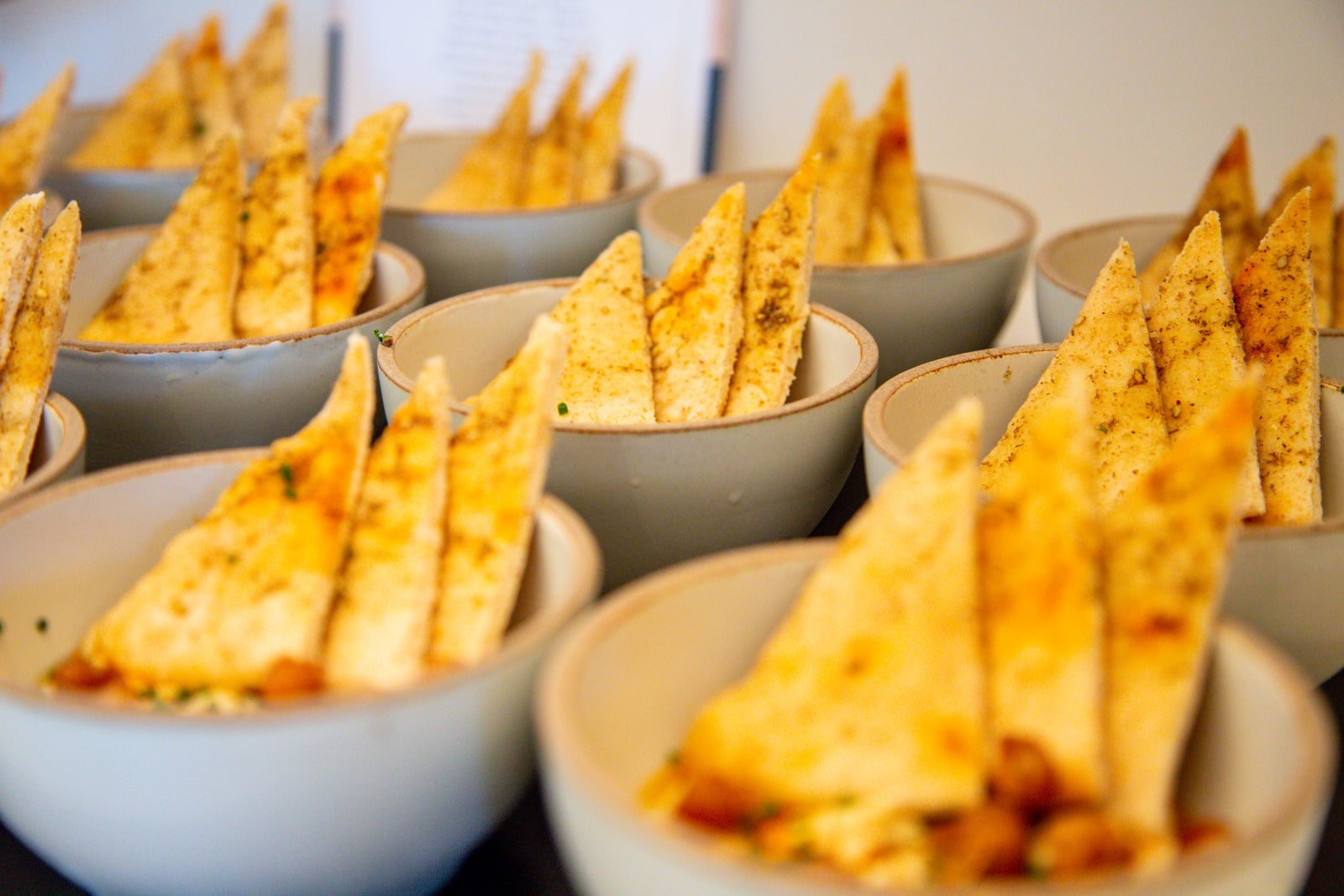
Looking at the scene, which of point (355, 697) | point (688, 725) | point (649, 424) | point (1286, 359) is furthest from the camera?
point (1286, 359)

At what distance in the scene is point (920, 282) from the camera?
1182mm

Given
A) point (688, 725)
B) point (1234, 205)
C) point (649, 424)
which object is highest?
point (1234, 205)

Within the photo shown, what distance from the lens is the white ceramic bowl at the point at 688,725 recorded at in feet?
1.61

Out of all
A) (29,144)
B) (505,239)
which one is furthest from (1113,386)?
(29,144)

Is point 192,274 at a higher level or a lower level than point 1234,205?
lower

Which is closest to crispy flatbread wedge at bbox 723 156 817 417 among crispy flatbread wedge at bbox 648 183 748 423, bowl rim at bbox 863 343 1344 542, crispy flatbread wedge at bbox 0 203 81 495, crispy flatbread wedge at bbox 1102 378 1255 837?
crispy flatbread wedge at bbox 648 183 748 423

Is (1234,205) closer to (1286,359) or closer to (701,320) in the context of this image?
(1286,359)

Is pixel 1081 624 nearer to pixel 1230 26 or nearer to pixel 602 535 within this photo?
pixel 602 535

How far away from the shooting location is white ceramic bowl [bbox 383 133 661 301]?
4.31 ft

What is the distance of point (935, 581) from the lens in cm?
63

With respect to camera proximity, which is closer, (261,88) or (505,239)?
(505,239)

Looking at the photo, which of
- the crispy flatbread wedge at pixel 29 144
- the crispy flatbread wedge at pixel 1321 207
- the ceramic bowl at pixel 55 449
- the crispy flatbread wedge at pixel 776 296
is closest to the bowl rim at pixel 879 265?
the crispy flatbread wedge at pixel 776 296

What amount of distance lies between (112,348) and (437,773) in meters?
0.55

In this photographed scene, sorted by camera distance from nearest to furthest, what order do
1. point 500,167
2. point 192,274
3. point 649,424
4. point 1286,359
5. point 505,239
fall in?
Answer: point 649,424, point 1286,359, point 192,274, point 505,239, point 500,167
